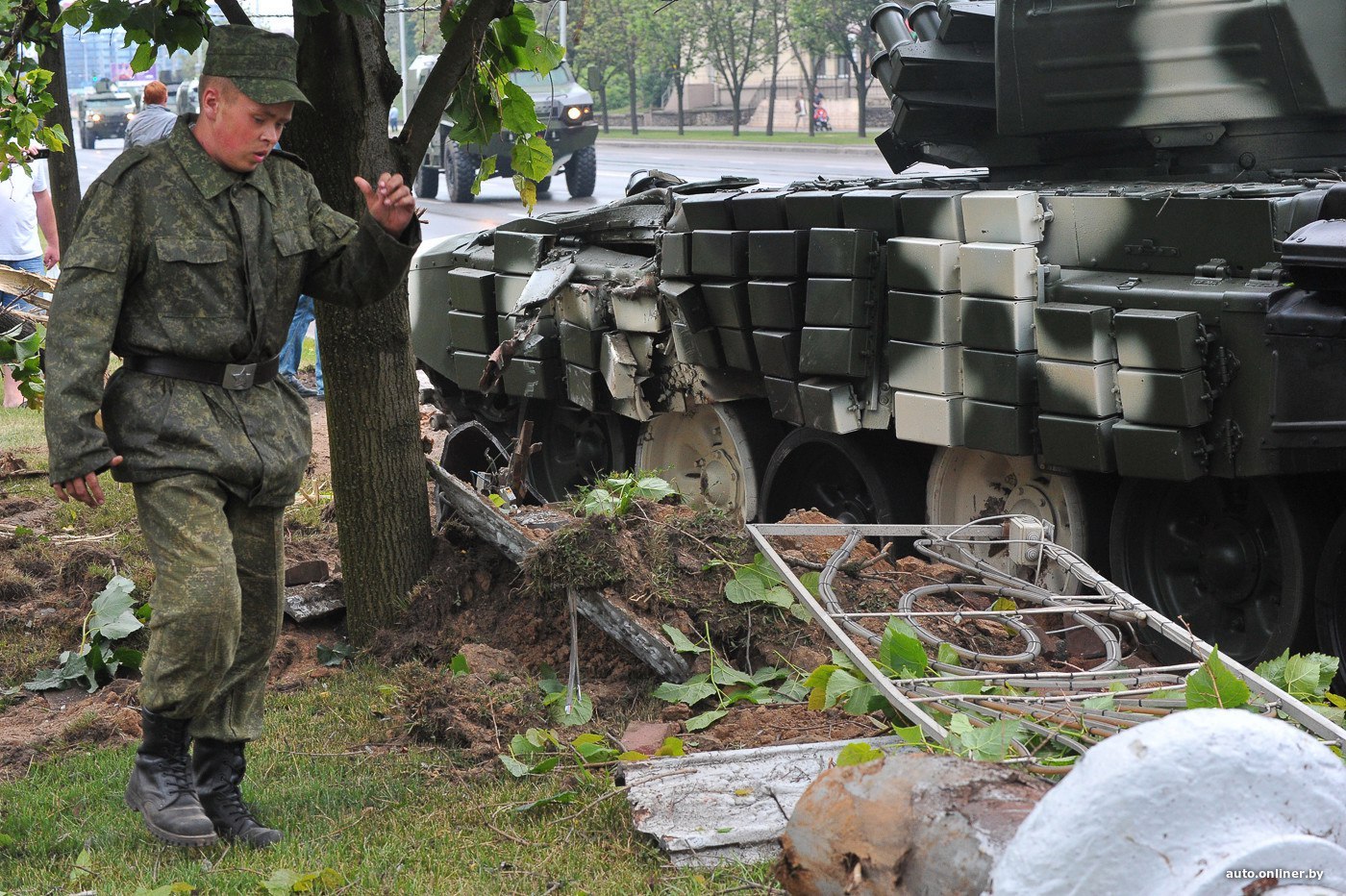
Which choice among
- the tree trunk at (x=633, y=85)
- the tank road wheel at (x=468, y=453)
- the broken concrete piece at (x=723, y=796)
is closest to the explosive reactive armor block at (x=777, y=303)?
the tank road wheel at (x=468, y=453)

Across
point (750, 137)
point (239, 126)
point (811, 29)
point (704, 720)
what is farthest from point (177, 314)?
point (750, 137)

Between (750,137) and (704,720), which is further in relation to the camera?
(750,137)

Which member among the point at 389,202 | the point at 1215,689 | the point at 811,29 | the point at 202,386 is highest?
the point at 811,29

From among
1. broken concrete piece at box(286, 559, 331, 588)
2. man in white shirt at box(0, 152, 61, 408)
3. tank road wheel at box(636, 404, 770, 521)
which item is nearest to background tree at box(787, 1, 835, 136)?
man in white shirt at box(0, 152, 61, 408)

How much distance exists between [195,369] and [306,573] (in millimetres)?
2709

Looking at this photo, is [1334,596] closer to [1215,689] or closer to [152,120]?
[1215,689]

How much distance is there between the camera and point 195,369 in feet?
13.0

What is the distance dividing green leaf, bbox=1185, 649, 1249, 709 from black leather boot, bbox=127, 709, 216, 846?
96.6 inches

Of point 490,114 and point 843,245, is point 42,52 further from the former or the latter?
point 843,245

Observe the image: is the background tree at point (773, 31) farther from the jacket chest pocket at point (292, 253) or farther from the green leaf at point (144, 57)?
the jacket chest pocket at point (292, 253)

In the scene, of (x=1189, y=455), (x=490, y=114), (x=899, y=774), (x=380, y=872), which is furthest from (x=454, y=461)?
(x=899, y=774)

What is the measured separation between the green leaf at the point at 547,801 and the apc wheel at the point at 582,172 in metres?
21.1

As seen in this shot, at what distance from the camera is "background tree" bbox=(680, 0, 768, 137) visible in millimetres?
40969

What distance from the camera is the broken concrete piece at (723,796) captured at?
12.3ft
